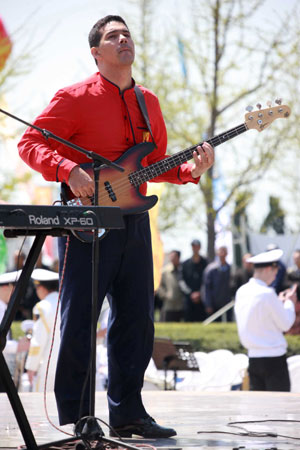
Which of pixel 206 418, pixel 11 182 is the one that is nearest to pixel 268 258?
pixel 206 418

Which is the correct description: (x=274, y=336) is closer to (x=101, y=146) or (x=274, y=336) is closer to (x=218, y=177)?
(x=101, y=146)

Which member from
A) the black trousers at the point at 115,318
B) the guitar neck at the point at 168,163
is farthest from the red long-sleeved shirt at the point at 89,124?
the black trousers at the point at 115,318

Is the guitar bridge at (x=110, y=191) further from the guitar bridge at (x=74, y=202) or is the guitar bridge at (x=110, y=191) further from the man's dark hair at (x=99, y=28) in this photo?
the man's dark hair at (x=99, y=28)

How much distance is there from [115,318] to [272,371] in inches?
143

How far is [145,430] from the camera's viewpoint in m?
4.43

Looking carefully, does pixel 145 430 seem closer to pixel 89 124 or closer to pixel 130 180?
pixel 130 180

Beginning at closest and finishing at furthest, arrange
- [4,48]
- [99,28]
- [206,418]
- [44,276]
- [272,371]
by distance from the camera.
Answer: [99,28] → [206,418] → [272,371] → [44,276] → [4,48]

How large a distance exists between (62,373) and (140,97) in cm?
150

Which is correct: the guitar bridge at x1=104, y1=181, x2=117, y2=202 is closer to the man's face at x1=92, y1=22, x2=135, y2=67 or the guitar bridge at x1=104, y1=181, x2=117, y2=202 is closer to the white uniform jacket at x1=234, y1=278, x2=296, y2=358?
the man's face at x1=92, y1=22, x2=135, y2=67

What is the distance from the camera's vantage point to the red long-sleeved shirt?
4.45 m

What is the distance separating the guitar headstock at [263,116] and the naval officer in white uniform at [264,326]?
322 cm

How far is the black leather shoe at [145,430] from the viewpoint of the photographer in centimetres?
440

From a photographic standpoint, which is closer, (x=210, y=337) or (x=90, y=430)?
(x=90, y=430)

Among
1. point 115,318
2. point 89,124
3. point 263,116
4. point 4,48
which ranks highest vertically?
point 4,48
